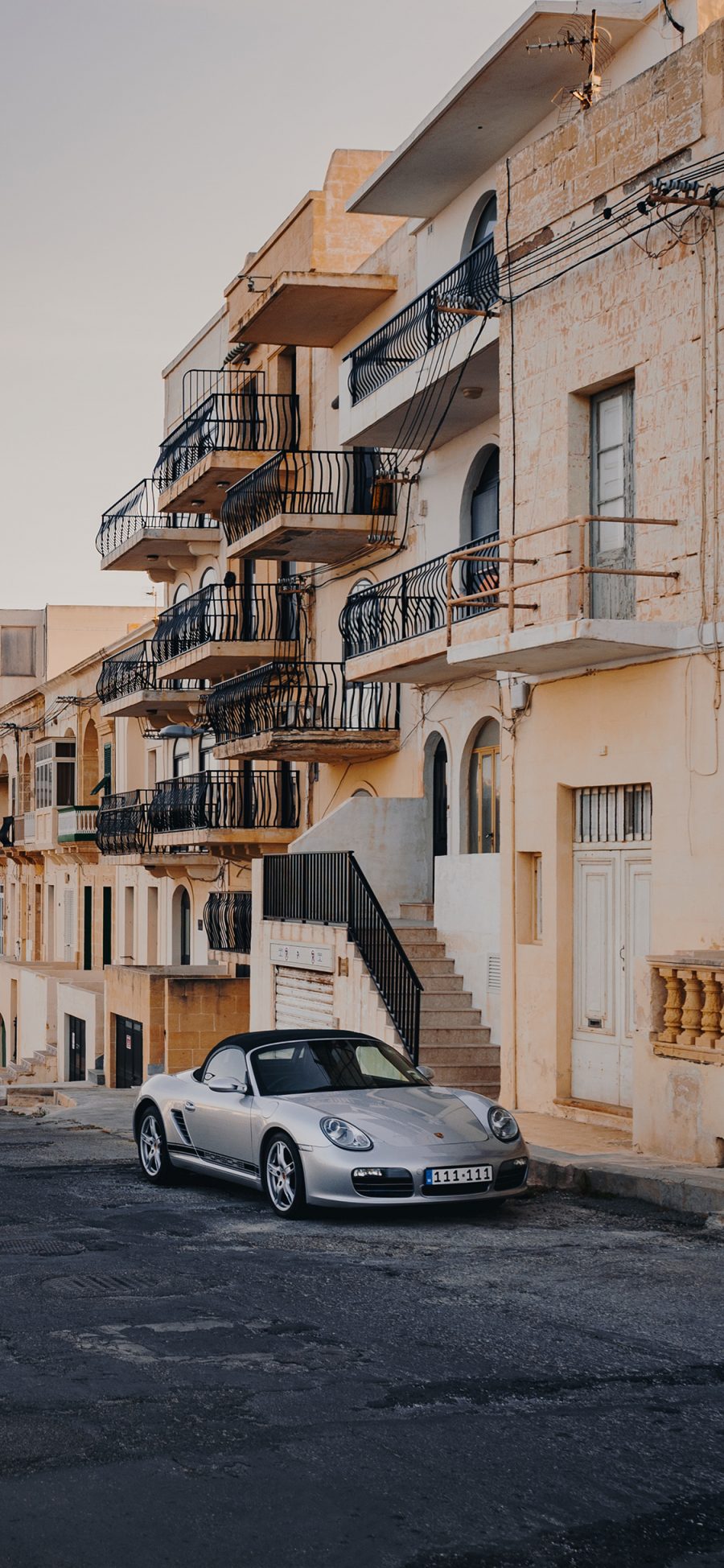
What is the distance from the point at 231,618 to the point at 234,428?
3.48 m

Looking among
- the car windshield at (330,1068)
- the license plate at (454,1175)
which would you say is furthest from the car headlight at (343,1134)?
the car windshield at (330,1068)

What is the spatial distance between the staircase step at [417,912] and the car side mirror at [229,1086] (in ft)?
34.3

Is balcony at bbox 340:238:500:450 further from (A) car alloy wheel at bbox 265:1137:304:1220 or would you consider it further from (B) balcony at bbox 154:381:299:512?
(A) car alloy wheel at bbox 265:1137:304:1220

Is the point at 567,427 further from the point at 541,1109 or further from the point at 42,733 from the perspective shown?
the point at 42,733

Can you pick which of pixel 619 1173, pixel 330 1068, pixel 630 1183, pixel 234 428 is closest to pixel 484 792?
pixel 330 1068

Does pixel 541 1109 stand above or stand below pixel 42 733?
below

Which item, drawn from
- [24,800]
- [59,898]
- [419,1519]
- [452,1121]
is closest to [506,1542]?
[419,1519]

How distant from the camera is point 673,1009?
1359 cm

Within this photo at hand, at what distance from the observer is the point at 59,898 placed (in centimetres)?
5159

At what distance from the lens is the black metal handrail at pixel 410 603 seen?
20625mm

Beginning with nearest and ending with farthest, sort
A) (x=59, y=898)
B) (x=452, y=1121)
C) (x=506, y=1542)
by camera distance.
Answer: (x=506, y=1542) < (x=452, y=1121) < (x=59, y=898)

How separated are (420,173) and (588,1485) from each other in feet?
61.4

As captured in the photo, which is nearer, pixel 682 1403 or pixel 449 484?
pixel 682 1403

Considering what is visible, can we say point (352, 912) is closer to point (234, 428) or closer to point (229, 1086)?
point (229, 1086)
